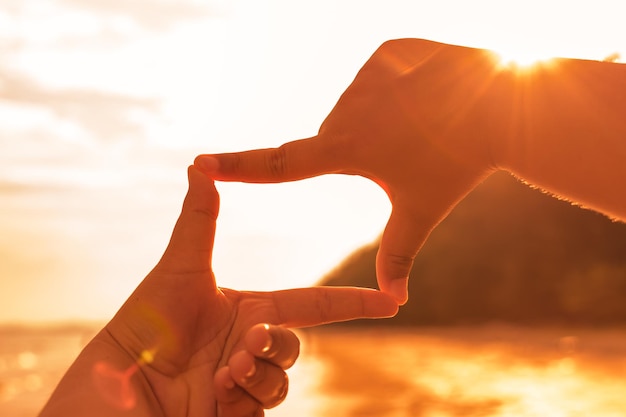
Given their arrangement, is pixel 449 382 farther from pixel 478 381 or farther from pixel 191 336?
pixel 191 336

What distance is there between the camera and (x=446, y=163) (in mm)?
2148

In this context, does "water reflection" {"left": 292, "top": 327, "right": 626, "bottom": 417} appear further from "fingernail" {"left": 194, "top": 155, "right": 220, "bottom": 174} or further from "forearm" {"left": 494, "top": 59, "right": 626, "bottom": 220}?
"fingernail" {"left": 194, "top": 155, "right": 220, "bottom": 174}

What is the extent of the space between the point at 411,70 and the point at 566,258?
82.6 ft

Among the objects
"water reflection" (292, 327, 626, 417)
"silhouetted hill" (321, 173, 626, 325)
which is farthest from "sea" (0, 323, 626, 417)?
"silhouetted hill" (321, 173, 626, 325)

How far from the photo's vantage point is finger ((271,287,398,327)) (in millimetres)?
2107

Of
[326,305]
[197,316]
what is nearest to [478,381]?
[326,305]

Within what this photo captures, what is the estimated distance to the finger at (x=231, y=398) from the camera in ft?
5.92

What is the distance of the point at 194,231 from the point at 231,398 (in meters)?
0.56

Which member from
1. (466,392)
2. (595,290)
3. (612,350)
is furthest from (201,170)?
(595,290)

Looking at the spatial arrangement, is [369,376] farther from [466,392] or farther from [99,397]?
[99,397]

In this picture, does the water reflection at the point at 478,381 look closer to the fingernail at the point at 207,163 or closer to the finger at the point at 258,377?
the finger at the point at 258,377

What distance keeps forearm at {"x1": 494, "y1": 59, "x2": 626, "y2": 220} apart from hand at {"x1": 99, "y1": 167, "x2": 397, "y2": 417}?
0.70 m

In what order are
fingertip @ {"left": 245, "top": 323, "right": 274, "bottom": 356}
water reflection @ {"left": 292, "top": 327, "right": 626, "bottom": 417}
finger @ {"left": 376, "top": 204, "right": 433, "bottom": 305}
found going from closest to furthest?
fingertip @ {"left": 245, "top": 323, "right": 274, "bottom": 356} < finger @ {"left": 376, "top": 204, "right": 433, "bottom": 305} < water reflection @ {"left": 292, "top": 327, "right": 626, "bottom": 417}

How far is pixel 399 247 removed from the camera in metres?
2.22
